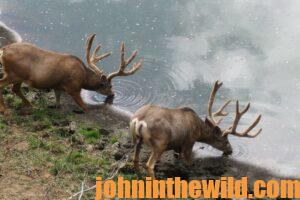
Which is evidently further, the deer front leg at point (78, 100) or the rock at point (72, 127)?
the deer front leg at point (78, 100)

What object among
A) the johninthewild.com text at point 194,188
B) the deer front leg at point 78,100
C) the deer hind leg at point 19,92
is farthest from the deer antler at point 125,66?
the johninthewild.com text at point 194,188

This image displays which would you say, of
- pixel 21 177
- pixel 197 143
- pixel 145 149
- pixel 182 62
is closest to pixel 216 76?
pixel 182 62

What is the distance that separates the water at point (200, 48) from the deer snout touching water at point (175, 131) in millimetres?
442

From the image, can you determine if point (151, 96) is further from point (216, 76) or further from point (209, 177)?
point (209, 177)

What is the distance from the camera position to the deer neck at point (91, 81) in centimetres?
1038

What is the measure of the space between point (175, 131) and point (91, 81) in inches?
106

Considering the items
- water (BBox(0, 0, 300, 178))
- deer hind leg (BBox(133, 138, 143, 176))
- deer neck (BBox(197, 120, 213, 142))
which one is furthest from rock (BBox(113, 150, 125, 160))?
water (BBox(0, 0, 300, 178))

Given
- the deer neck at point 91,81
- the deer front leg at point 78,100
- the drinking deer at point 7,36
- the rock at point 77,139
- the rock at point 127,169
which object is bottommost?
the rock at point 127,169

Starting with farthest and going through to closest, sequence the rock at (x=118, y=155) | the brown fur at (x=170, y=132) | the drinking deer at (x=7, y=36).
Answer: the drinking deer at (x=7, y=36) < the rock at (x=118, y=155) < the brown fur at (x=170, y=132)

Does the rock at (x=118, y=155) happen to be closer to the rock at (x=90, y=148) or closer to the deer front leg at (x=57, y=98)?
the rock at (x=90, y=148)

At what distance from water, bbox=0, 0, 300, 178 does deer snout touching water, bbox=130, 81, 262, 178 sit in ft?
1.45

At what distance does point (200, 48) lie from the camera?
12344mm

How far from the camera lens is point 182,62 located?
39.1ft

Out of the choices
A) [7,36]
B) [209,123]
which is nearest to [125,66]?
[209,123]
